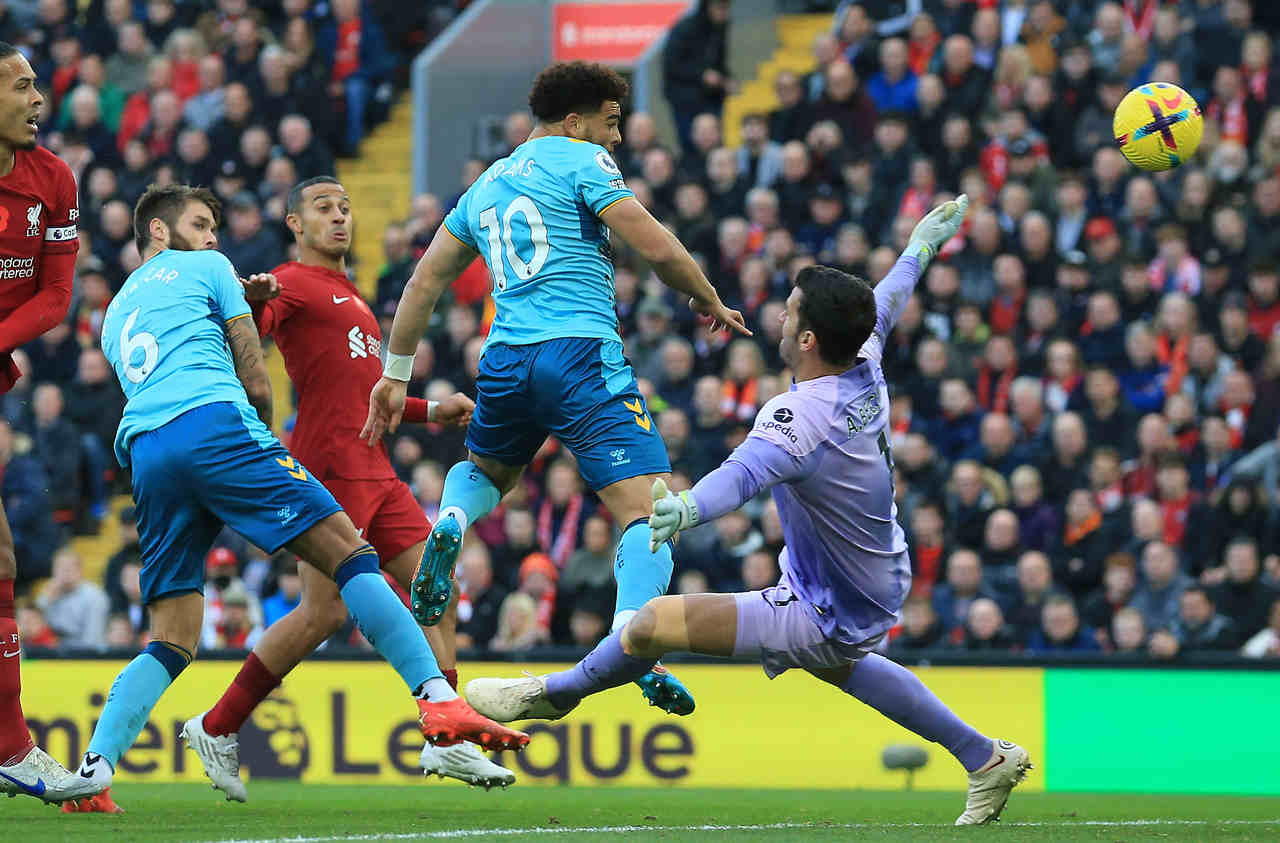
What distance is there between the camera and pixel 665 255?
777 cm

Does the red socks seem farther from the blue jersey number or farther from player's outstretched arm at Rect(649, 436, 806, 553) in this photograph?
player's outstretched arm at Rect(649, 436, 806, 553)

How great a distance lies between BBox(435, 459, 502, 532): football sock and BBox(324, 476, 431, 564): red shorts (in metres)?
0.82

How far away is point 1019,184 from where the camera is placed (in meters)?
15.4

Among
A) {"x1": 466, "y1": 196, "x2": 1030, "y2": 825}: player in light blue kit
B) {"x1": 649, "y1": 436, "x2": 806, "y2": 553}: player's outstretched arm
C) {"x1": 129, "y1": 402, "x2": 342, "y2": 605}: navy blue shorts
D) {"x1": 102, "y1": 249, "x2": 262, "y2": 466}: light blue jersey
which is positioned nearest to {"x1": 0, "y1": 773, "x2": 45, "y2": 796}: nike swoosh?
{"x1": 129, "y1": 402, "x2": 342, "y2": 605}: navy blue shorts

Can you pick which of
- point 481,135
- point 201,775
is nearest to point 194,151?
point 481,135

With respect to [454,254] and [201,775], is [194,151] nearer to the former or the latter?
[201,775]

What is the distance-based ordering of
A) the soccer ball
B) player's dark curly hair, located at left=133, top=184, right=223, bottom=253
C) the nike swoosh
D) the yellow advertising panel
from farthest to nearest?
the yellow advertising panel → the soccer ball → player's dark curly hair, located at left=133, top=184, right=223, bottom=253 → the nike swoosh

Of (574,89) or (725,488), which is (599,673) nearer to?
(725,488)

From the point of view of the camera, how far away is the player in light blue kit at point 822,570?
7301 millimetres

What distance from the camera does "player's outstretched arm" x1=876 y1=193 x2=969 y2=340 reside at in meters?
8.12

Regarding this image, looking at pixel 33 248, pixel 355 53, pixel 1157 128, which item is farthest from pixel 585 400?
pixel 355 53

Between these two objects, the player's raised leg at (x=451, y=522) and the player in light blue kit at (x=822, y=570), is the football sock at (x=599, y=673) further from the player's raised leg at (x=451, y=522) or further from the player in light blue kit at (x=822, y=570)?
the player's raised leg at (x=451, y=522)

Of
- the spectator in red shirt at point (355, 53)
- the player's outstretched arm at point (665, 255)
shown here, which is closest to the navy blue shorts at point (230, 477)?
the player's outstretched arm at point (665, 255)

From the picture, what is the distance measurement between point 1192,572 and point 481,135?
939cm
